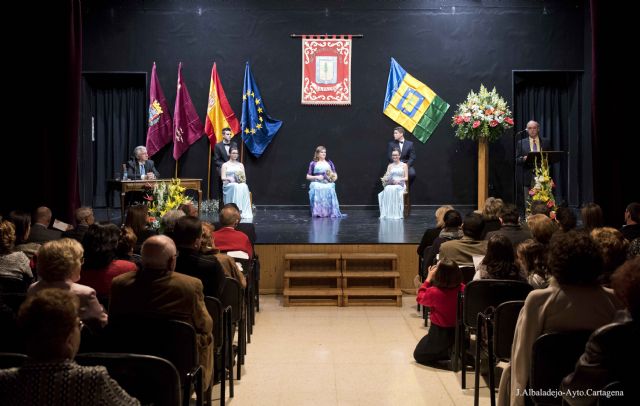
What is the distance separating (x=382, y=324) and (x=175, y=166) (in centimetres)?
689

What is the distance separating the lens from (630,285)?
2.52 meters

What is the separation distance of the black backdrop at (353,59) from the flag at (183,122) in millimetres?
192

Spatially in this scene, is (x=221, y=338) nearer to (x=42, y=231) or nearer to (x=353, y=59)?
(x=42, y=231)

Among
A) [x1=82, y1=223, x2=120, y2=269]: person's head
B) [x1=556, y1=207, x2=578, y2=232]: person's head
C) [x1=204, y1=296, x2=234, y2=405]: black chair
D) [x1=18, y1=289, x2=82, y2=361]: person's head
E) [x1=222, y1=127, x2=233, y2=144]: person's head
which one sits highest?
[x1=222, y1=127, x2=233, y2=144]: person's head

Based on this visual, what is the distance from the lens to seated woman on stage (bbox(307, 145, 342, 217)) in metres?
11.2

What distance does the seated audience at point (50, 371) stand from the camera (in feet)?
6.71

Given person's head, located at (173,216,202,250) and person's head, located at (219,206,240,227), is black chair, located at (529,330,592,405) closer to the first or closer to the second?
person's head, located at (173,216,202,250)

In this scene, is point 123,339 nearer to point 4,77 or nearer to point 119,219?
point 4,77

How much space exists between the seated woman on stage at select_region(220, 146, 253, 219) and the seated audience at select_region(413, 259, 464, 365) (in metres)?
6.12

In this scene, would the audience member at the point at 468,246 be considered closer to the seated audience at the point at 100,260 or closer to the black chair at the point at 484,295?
the black chair at the point at 484,295

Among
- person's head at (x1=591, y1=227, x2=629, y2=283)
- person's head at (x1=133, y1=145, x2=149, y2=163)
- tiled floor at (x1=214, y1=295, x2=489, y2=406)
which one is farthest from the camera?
person's head at (x1=133, y1=145, x2=149, y2=163)

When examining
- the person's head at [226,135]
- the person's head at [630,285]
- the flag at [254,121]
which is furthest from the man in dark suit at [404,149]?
the person's head at [630,285]

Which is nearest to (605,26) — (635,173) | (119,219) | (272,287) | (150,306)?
(635,173)

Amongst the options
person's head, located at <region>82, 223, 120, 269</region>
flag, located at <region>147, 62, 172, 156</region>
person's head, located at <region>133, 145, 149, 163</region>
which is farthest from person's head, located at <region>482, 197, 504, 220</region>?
flag, located at <region>147, 62, 172, 156</region>
